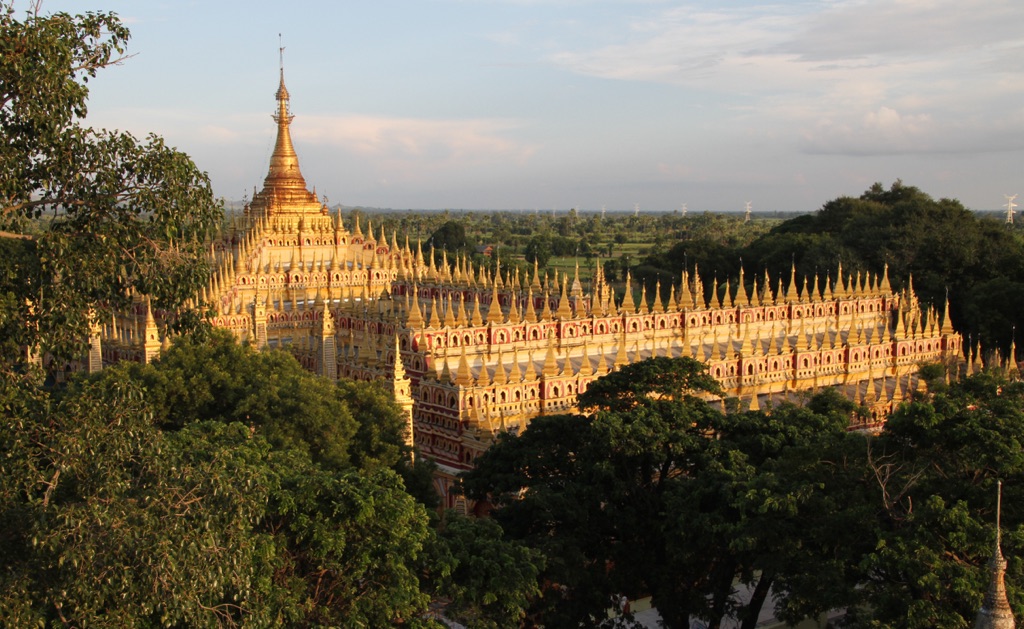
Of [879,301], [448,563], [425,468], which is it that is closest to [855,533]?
[448,563]

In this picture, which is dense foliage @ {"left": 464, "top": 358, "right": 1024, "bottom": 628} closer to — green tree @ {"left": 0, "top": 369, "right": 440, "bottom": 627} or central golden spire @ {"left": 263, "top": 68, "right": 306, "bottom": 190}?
green tree @ {"left": 0, "top": 369, "right": 440, "bottom": 627}

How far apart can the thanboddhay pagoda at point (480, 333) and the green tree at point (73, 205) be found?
30.3 feet

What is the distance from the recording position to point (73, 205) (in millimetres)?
12344

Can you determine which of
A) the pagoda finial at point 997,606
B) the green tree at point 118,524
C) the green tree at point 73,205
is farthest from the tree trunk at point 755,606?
the green tree at point 73,205

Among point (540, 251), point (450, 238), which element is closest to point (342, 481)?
point (450, 238)

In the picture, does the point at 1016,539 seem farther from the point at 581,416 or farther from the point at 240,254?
the point at 240,254

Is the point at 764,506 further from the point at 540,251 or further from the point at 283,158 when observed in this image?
the point at 540,251

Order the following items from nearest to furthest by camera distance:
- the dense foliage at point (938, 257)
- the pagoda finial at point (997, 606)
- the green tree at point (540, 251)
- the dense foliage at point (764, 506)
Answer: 1. the pagoda finial at point (997, 606)
2. the dense foliage at point (764, 506)
3. the dense foliage at point (938, 257)
4. the green tree at point (540, 251)

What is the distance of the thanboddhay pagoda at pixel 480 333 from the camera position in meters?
28.4

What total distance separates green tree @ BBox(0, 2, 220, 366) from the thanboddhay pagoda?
9.23 meters

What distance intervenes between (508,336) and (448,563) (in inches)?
638

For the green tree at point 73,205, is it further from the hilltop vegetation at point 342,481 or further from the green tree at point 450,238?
the green tree at point 450,238

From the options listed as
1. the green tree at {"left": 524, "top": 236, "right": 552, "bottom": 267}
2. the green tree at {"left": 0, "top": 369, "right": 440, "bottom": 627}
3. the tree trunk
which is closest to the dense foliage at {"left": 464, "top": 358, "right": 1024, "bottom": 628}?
the tree trunk

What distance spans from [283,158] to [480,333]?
25.3 m
